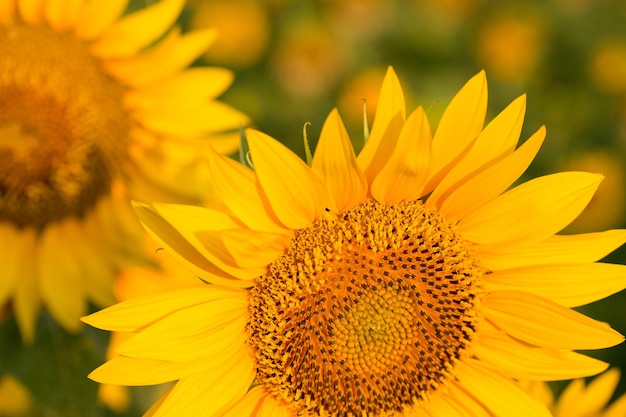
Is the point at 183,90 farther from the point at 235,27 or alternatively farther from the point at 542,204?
the point at 235,27

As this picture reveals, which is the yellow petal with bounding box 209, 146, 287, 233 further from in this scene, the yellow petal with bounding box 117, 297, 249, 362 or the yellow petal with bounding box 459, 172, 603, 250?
the yellow petal with bounding box 459, 172, 603, 250

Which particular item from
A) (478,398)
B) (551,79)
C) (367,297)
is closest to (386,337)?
(367,297)

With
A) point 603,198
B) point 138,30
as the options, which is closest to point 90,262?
point 138,30

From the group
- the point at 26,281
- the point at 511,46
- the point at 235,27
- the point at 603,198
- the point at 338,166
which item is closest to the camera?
the point at 338,166

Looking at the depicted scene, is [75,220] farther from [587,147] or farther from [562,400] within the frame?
[587,147]

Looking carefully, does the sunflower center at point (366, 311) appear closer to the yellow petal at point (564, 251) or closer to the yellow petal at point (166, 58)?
the yellow petal at point (564, 251)
